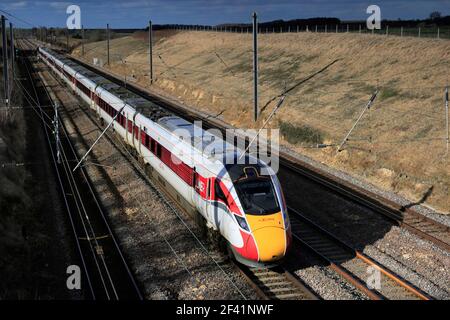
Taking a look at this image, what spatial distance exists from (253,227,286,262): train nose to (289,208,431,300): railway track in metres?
2.26

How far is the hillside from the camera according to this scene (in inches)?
979

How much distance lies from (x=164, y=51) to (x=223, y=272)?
86867 millimetres

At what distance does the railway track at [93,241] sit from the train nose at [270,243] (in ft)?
11.9

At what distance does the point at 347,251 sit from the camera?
1656 cm

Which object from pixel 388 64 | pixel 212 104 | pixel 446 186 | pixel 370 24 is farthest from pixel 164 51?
pixel 446 186

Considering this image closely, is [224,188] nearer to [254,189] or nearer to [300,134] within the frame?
[254,189]

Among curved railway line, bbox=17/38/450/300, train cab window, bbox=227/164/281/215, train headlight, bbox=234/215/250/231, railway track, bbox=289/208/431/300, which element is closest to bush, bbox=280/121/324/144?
curved railway line, bbox=17/38/450/300

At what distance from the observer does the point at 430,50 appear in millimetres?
40562

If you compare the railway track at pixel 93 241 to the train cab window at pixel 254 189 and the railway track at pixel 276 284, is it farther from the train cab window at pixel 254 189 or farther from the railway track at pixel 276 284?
the train cab window at pixel 254 189

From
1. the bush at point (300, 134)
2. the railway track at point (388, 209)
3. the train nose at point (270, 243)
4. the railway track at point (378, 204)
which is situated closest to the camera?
the train nose at point (270, 243)

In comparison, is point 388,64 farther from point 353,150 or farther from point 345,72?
point 353,150

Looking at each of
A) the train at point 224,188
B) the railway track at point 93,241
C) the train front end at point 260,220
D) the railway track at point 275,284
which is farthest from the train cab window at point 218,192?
the railway track at point 93,241

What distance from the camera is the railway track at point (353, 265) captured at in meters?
13.8

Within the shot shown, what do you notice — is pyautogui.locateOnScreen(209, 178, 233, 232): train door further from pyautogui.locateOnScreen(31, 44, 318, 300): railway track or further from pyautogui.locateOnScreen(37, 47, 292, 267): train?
pyautogui.locateOnScreen(31, 44, 318, 300): railway track
